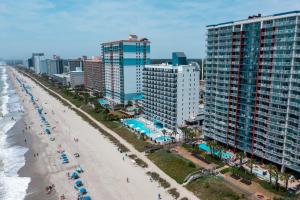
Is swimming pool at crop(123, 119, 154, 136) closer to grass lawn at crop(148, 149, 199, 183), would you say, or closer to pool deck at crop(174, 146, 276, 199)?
grass lawn at crop(148, 149, 199, 183)

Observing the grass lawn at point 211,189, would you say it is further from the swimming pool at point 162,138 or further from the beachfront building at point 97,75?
the beachfront building at point 97,75

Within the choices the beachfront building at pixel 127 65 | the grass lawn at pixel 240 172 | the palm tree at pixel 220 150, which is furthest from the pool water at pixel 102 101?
the grass lawn at pixel 240 172

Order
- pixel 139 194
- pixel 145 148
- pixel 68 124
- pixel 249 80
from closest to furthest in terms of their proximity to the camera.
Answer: pixel 139 194 → pixel 249 80 → pixel 145 148 → pixel 68 124

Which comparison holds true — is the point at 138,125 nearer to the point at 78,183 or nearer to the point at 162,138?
the point at 162,138

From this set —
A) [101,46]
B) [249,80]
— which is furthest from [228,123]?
[101,46]

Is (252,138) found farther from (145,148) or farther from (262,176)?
(145,148)
